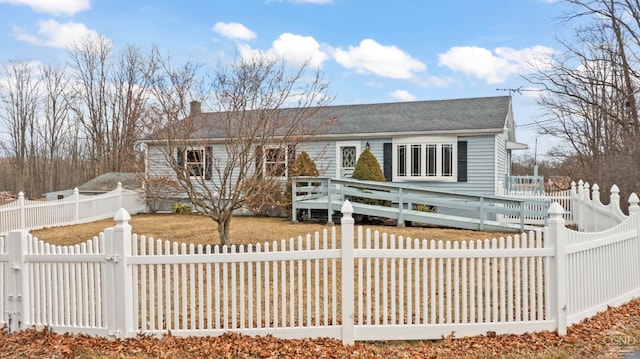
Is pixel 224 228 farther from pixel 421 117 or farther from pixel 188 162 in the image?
pixel 421 117

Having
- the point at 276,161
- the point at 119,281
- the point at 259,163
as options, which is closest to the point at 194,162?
the point at 259,163

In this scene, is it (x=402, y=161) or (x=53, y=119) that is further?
(x=53, y=119)

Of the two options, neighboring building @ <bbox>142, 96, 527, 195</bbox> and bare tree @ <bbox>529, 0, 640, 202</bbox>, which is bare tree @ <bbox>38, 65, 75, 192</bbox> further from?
bare tree @ <bbox>529, 0, 640, 202</bbox>

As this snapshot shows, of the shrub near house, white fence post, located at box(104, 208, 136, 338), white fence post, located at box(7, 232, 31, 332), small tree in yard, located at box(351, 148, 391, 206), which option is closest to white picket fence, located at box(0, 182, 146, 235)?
the shrub near house

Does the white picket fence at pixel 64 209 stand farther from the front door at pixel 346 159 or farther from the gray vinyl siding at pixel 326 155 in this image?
the front door at pixel 346 159

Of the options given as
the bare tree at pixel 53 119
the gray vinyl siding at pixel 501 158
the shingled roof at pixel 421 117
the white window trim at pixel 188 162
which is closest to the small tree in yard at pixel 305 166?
the shingled roof at pixel 421 117

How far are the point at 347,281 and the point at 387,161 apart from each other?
40.6 ft

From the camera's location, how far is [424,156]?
16031mm

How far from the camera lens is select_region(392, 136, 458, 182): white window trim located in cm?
1565

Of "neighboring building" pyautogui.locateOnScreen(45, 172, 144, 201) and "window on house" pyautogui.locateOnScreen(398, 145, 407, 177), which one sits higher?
"window on house" pyautogui.locateOnScreen(398, 145, 407, 177)

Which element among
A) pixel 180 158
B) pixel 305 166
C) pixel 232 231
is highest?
pixel 180 158

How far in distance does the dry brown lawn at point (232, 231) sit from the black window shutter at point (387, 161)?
3.56 metres

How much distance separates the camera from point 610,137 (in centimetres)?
1936

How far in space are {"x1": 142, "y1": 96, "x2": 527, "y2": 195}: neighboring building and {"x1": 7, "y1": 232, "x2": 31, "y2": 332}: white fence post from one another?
9433 mm
